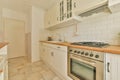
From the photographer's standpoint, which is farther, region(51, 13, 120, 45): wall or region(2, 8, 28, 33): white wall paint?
region(2, 8, 28, 33): white wall paint

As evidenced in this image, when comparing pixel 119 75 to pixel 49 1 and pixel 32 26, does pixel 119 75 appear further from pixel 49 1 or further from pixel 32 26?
pixel 32 26

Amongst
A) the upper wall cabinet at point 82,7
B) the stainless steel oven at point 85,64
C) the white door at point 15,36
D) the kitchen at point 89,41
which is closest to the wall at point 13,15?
the white door at point 15,36

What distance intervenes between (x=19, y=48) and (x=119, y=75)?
4.12 m

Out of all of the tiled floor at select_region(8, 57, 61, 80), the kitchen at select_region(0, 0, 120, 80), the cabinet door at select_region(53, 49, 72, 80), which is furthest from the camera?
the tiled floor at select_region(8, 57, 61, 80)

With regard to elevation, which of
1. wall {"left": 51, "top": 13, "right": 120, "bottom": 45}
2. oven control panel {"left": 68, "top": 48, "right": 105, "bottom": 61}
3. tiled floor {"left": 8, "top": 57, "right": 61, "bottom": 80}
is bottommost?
tiled floor {"left": 8, "top": 57, "right": 61, "bottom": 80}

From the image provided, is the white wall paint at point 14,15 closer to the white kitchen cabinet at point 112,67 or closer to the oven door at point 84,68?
the oven door at point 84,68

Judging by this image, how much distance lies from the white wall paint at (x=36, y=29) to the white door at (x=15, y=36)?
1.09m

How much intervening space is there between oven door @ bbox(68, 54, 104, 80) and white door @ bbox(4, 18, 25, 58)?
3232mm

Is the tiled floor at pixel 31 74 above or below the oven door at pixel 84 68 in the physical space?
below

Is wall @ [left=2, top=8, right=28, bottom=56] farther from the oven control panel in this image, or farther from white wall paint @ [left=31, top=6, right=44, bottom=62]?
the oven control panel

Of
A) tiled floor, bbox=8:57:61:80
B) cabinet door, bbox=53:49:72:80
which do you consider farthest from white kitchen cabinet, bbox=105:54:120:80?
tiled floor, bbox=8:57:61:80

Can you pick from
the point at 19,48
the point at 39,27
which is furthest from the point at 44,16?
the point at 19,48

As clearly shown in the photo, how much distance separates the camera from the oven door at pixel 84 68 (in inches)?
45.2

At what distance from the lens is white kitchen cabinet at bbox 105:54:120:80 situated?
93 cm
